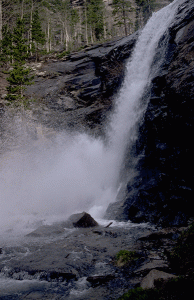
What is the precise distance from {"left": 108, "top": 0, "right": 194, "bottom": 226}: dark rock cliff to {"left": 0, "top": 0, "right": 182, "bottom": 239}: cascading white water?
288cm

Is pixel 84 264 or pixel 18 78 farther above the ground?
pixel 18 78

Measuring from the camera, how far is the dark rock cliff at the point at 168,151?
1006cm

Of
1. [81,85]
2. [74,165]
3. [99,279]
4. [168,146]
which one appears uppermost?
[81,85]

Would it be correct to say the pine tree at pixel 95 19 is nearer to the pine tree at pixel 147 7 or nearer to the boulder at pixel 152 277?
the pine tree at pixel 147 7

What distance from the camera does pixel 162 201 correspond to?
35.4ft

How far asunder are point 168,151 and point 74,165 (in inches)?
426

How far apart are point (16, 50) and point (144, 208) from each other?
27551 millimetres

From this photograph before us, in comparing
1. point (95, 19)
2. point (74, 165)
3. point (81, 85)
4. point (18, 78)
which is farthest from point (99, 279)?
point (95, 19)

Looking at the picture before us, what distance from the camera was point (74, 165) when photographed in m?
20.1

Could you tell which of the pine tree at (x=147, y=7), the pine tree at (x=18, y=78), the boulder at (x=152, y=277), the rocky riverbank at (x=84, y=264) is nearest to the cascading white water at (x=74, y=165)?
the pine tree at (x=18, y=78)

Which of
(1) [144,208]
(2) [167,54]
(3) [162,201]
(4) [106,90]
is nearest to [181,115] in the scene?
(3) [162,201]

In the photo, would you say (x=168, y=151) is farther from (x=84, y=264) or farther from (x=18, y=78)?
(x=18, y=78)

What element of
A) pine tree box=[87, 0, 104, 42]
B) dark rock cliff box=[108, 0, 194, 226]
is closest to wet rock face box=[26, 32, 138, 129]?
dark rock cliff box=[108, 0, 194, 226]

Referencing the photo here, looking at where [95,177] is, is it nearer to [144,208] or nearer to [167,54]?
[144,208]
